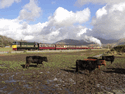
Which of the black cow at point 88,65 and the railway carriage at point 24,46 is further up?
the railway carriage at point 24,46

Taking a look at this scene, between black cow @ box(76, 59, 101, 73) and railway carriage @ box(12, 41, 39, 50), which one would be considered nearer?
black cow @ box(76, 59, 101, 73)

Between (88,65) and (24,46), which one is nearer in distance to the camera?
(88,65)

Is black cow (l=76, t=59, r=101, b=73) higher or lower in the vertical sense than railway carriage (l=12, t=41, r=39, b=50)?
lower

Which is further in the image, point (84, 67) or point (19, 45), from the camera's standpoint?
point (19, 45)

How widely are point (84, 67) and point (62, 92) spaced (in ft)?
15.9

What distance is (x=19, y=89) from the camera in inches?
259

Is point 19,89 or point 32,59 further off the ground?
point 32,59

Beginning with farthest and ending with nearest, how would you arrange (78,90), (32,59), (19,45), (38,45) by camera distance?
(38,45) → (19,45) → (32,59) → (78,90)

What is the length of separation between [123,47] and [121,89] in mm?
28916

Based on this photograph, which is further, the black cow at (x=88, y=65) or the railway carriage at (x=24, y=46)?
the railway carriage at (x=24, y=46)

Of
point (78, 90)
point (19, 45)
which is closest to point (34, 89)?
point (78, 90)

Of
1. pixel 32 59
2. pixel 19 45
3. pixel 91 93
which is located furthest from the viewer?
pixel 19 45

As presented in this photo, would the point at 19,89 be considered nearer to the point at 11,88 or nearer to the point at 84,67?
the point at 11,88

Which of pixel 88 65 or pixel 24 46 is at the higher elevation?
pixel 24 46
